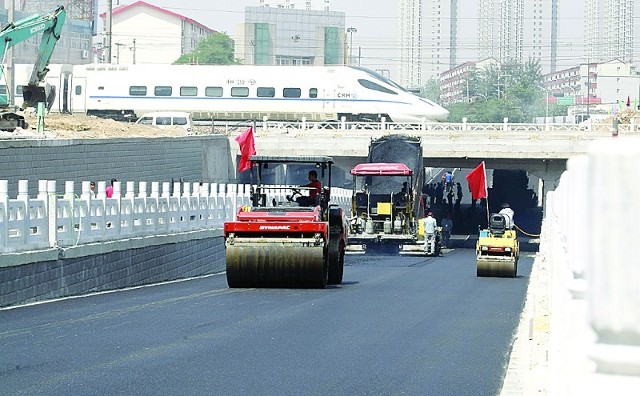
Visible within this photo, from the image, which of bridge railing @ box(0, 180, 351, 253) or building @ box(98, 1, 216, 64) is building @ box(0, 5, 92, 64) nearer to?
building @ box(98, 1, 216, 64)

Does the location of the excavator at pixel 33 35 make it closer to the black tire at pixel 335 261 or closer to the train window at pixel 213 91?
the black tire at pixel 335 261

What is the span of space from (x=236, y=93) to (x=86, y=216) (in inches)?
1863

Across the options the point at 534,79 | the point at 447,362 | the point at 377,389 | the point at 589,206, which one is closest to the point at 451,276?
the point at 447,362

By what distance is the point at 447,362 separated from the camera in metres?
11.7

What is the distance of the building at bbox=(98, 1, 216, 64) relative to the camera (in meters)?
180

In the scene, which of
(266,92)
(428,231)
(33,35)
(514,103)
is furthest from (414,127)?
(514,103)

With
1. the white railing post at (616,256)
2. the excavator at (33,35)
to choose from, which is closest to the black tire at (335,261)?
the excavator at (33,35)

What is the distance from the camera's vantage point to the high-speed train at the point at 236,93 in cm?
6938

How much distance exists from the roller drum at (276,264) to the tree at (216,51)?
5833 inches

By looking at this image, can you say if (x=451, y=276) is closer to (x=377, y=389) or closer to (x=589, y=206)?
(x=377, y=389)

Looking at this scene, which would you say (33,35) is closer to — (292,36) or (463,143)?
(463,143)

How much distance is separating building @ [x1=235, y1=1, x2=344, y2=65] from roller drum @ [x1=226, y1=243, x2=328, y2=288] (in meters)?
144

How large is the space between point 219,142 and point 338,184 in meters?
37.0

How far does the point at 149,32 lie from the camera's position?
181875 millimetres
